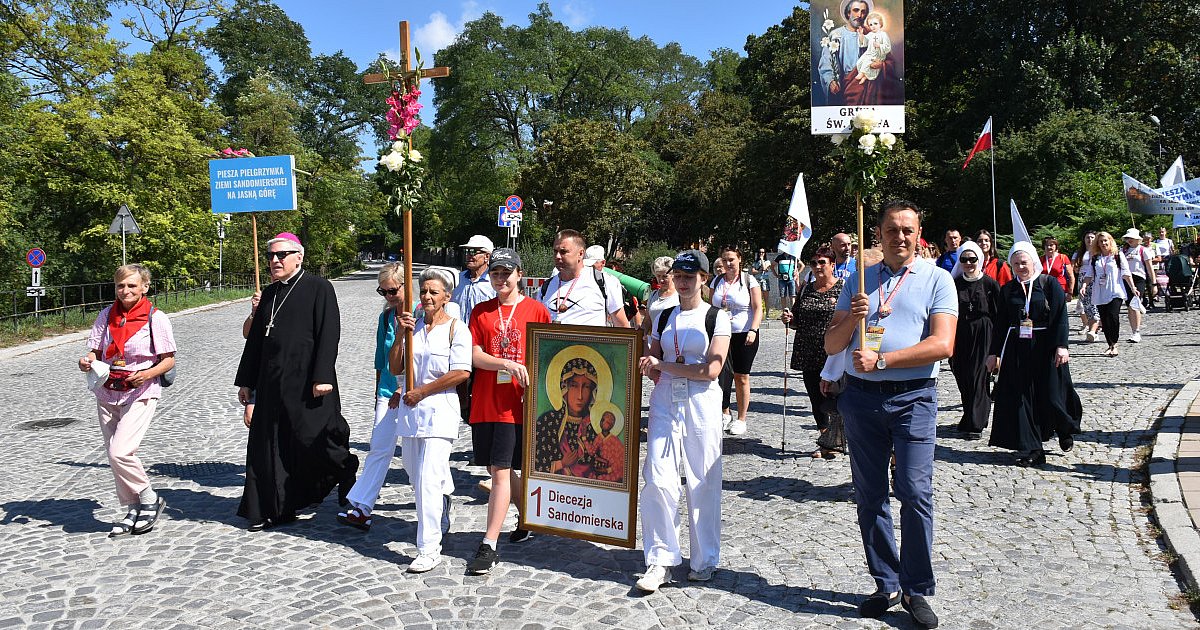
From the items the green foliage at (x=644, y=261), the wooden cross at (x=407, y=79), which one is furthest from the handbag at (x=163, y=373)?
the green foliage at (x=644, y=261)

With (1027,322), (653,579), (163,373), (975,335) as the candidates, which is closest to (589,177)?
(975,335)

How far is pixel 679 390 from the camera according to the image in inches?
191

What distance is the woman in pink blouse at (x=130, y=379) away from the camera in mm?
5910

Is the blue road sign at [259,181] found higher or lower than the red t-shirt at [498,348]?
higher

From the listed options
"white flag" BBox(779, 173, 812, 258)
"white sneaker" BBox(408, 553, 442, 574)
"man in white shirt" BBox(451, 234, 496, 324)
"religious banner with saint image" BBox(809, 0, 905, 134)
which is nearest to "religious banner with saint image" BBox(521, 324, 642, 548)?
"white sneaker" BBox(408, 553, 442, 574)

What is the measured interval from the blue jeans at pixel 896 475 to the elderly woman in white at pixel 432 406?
224 cm

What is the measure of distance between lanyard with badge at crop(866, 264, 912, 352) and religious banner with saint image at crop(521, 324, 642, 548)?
133cm

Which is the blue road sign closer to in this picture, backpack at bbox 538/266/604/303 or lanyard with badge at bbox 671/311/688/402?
backpack at bbox 538/266/604/303

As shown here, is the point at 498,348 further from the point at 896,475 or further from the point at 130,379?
the point at 130,379

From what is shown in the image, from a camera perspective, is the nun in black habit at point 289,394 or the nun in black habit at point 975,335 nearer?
the nun in black habit at point 289,394

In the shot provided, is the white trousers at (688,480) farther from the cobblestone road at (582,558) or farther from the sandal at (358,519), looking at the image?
the sandal at (358,519)

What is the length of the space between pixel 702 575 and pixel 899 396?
1.47m

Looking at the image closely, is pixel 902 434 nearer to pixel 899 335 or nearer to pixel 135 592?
pixel 899 335

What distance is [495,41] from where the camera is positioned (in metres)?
54.7
